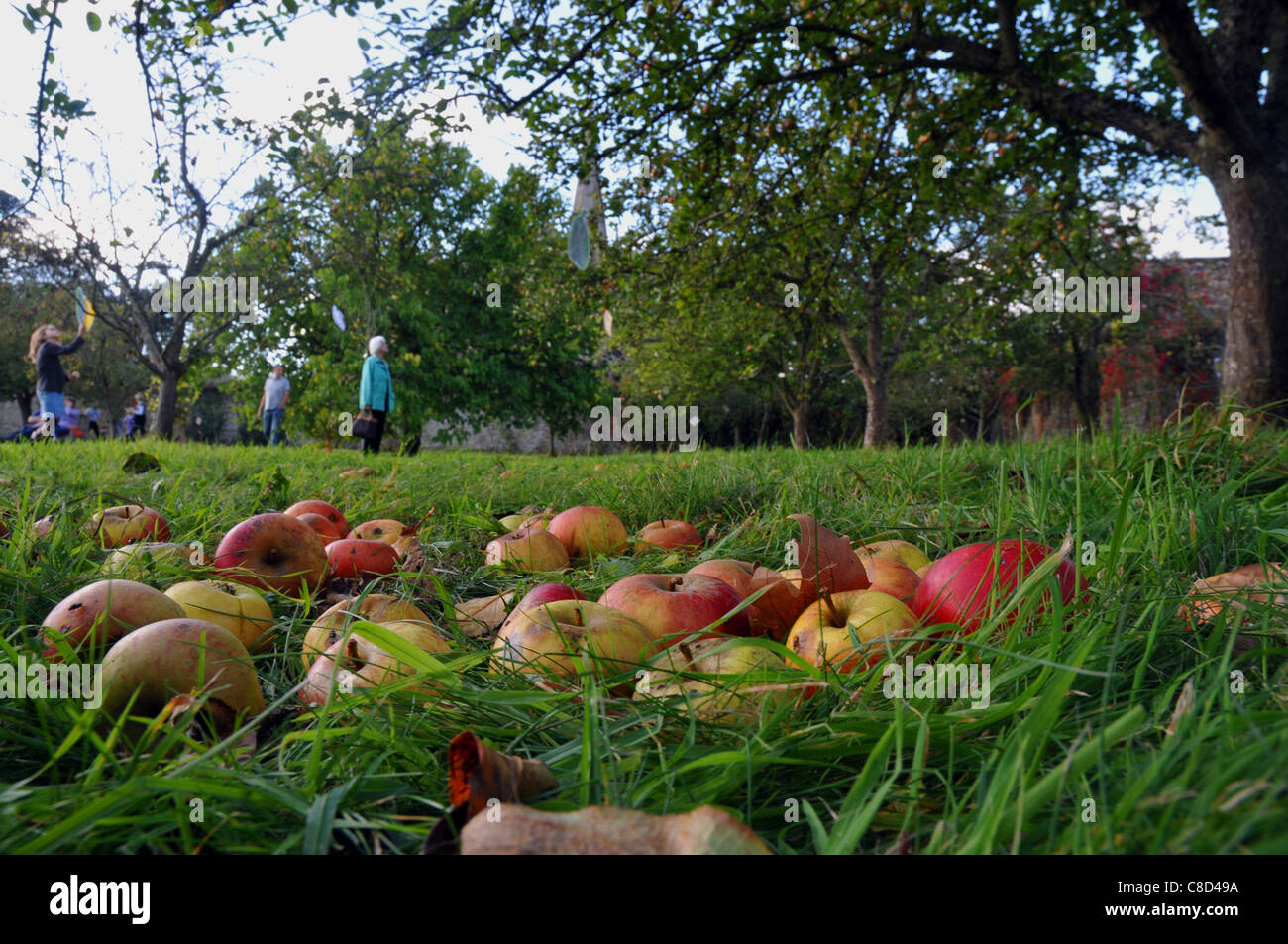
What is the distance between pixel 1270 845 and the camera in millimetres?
557

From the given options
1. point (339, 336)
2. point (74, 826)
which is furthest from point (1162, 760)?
point (339, 336)

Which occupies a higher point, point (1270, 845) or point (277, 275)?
point (277, 275)

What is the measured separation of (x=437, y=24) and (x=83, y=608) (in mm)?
5550

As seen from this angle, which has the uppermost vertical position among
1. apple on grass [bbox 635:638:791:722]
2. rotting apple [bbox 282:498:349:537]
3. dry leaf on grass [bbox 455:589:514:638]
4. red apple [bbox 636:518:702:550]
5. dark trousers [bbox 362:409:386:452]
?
dark trousers [bbox 362:409:386:452]

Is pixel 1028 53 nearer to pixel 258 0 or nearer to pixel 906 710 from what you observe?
pixel 258 0

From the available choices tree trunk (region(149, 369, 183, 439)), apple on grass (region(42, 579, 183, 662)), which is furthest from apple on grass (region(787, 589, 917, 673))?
tree trunk (region(149, 369, 183, 439))

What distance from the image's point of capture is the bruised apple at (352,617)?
1.32 meters

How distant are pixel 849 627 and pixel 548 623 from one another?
507mm

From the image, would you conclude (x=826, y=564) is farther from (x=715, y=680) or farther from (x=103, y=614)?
(x=103, y=614)

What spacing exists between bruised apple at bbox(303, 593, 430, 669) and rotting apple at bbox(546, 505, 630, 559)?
0.82 metres

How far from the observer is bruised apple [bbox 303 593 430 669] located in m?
1.32

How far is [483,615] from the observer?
167 cm

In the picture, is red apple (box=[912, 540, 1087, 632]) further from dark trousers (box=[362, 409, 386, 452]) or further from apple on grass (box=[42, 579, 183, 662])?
dark trousers (box=[362, 409, 386, 452])

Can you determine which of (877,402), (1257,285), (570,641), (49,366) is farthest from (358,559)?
(877,402)
